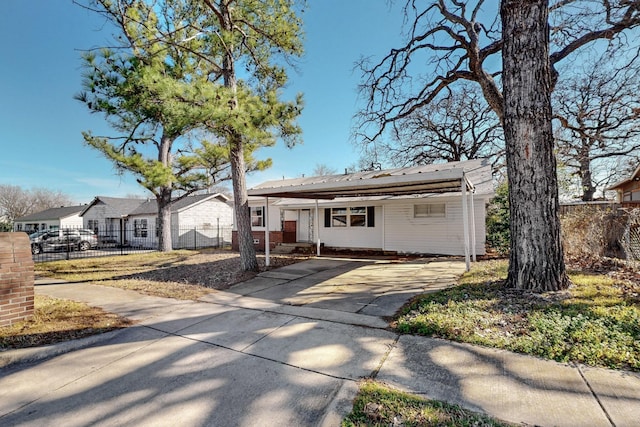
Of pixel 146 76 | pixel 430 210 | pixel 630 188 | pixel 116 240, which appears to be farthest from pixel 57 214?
pixel 630 188

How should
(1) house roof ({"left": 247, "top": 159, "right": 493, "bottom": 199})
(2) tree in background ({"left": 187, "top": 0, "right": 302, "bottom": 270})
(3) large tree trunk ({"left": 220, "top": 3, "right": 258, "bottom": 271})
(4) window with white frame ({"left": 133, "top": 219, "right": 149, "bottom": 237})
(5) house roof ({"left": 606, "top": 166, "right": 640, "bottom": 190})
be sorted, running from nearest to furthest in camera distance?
(1) house roof ({"left": 247, "top": 159, "right": 493, "bottom": 199}) < (2) tree in background ({"left": 187, "top": 0, "right": 302, "bottom": 270}) < (3) large tree trunk ({"left": 220, "top": 3, "right": 258, "bottom": 271}) < (5) house roof ({"left": 606, "top": 166, "right": 640, "bottom": 190}) < (4) window with white frame ({"left": 133, "top": 219, "right": 149, "bottom": 237})

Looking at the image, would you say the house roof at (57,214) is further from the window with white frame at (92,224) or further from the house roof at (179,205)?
the house roof at (179,205)

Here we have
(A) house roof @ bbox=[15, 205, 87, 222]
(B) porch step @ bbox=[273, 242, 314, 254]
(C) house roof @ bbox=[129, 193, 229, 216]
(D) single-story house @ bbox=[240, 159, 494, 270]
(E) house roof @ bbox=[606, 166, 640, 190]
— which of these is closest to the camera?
(D) single-story house @ bbox=[240, 159, 494, 270]

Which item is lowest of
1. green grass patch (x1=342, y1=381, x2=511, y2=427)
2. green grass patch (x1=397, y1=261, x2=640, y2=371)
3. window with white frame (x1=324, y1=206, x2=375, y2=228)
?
green grass patch (x1=342, y1=381, x2=511, y2=427)

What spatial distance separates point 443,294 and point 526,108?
3532mm

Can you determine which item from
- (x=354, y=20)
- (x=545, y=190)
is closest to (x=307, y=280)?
(x=545, y=190)

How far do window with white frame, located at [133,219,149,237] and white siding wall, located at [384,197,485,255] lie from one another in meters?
19.1

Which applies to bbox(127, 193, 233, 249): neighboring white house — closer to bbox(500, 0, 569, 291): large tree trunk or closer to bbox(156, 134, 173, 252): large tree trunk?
bbox(156, 134, 173, 252): large tree trunk

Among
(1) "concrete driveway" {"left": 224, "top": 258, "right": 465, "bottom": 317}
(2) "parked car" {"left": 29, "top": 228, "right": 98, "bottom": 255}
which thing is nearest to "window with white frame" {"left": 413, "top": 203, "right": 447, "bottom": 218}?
(1) "concrete driveway" {"left": 224, "top": 258, "right": 465, "bottom": 317}

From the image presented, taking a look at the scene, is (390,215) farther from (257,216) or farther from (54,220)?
(54,220)

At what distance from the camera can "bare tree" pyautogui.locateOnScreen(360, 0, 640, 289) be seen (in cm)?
476

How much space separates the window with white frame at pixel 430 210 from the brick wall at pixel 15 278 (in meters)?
12.0

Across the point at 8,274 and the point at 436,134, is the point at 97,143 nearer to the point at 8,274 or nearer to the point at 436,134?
the point at 8,274

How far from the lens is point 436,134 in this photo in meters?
21.2
